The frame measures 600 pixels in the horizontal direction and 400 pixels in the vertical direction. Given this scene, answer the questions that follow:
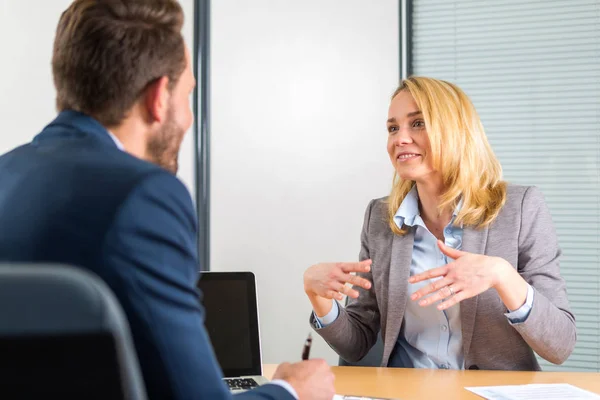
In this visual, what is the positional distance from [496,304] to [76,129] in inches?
57.2

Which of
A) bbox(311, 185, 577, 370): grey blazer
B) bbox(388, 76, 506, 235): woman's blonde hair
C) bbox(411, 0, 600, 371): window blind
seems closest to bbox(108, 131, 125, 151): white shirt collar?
bbox(311, 185, 577, 370): grey blazer

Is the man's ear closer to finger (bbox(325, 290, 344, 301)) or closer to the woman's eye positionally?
finger (bbox(325, 290, 344, 301))

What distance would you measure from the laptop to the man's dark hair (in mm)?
833

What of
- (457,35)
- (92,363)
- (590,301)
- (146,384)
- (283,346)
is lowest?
(283,346)

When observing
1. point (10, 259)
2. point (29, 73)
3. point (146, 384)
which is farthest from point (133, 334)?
point (29, 73)

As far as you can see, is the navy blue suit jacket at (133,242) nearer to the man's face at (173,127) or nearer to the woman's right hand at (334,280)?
the man's face at (173,127)

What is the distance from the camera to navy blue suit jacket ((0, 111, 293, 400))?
929mm

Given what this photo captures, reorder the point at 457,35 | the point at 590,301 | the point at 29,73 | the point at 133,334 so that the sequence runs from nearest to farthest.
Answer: the point at 133,334, the point at 29,73, the point at 590,301, the point at 457,35

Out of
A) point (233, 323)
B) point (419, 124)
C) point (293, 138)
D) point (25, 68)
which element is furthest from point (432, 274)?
point (293, 138)

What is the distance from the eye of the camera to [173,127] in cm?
123

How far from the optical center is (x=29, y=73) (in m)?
2.91

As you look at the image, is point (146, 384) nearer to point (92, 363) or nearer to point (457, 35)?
point (92, 363)

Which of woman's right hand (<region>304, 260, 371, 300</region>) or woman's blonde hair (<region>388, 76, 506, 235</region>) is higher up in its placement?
woman's blonde hair (<region>388, 76, 506, 235</region>)

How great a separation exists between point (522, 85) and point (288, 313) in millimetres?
1590
